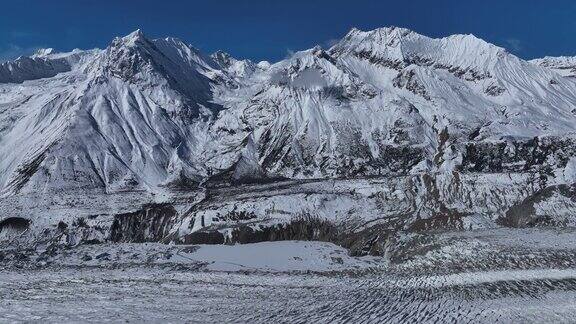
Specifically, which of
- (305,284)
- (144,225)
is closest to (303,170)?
(144,225)

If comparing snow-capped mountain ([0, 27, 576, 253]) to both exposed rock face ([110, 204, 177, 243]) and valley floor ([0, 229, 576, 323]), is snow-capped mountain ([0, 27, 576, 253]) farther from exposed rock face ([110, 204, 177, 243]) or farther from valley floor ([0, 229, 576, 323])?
valley floor ([0, 229, 576, 323])

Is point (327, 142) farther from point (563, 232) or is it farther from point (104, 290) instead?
point (104, 290)

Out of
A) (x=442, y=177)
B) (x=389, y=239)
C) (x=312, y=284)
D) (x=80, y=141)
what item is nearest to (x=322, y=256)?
(x=389, y=239)

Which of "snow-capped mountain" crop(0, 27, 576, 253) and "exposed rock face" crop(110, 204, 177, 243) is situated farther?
"exposed rock face" crop(110, 204, 177, 243)

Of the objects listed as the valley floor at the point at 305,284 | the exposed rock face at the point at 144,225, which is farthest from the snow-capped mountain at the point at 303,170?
the valley floor at the point at 305,284

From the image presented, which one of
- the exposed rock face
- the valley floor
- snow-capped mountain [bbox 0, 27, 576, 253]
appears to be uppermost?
snow-capped mountain [bbox 0, 27, 576, 253]

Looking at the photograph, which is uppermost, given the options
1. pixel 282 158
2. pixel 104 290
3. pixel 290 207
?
pixel 282 158

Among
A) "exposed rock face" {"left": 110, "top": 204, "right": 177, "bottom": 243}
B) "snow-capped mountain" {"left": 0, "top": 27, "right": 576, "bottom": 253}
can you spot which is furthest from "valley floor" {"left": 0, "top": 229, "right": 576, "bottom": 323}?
→ "exposed rock face" {"left": 110, "top": 204, "right": 177, "bottom": 243}

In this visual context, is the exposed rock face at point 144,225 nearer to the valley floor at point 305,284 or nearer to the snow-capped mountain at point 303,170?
the snow-capped mountain at point 303,170

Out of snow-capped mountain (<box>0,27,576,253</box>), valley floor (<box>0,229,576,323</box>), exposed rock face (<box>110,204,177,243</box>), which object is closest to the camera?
valley floor (<box>0,229,576,323</box>)
